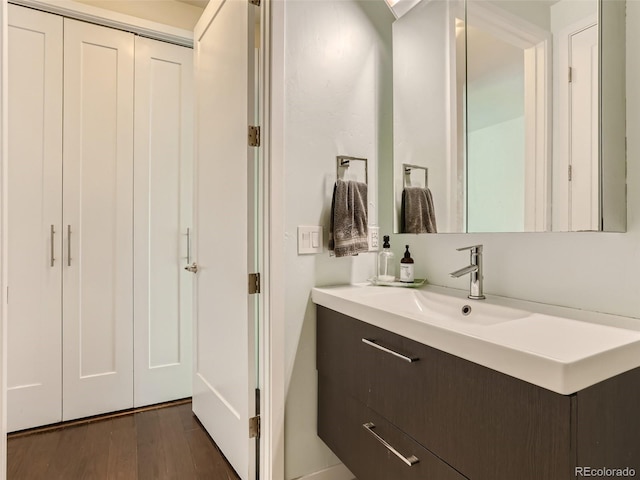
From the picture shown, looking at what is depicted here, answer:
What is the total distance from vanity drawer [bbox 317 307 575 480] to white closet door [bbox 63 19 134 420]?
5.26 ft

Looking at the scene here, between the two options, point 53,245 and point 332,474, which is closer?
point 332,474

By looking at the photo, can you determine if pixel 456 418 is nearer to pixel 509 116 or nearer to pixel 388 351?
pixel 388 351

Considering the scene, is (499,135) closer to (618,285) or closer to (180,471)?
(618,285)

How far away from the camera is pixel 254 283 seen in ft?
5.07

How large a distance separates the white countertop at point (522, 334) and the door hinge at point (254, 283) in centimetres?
31

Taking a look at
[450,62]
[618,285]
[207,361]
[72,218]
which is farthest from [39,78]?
[618,285]

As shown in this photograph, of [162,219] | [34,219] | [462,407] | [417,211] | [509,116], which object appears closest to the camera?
[462,407]

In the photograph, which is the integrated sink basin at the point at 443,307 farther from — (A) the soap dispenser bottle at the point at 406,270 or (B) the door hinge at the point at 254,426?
(B) the door hinge at the point at 254,426

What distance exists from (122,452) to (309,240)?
142 centimetres

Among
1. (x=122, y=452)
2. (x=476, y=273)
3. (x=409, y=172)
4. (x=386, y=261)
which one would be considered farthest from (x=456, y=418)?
(x=122, y=452)

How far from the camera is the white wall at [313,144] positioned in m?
1.51

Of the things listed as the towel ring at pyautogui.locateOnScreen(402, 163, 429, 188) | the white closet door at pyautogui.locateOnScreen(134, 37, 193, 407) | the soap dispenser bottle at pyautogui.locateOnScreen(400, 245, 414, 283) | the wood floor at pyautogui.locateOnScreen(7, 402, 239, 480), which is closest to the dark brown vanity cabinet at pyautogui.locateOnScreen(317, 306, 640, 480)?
the soap dispenser bottle at pyautogui.locateOnScreen(400, 245, 414, 283)

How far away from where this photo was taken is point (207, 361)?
78.1 inches

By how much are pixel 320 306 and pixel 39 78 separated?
1985 millimetres
